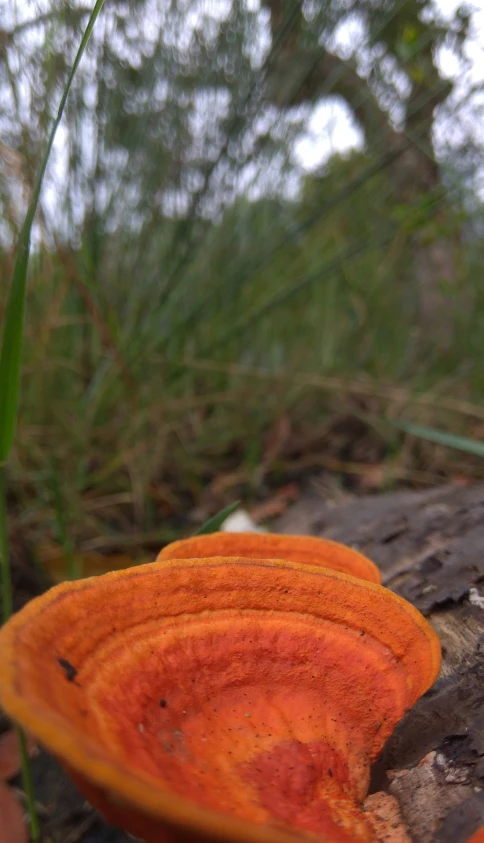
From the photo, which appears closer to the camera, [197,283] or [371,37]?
[371,37]

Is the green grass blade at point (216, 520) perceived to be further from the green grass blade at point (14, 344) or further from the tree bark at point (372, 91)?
the tree bark at point (372, 91)

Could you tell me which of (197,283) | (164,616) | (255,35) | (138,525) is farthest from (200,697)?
(255,35)

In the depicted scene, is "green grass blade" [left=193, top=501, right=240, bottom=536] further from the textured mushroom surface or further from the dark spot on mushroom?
the dark spot on mushroom

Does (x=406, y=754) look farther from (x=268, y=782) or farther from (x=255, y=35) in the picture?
(x=255, y=35)

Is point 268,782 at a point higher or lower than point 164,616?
lower

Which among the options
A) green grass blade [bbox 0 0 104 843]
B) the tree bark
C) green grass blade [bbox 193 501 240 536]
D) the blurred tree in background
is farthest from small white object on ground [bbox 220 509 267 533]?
the tree bark

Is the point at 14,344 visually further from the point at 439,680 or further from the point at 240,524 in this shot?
the point at 240,524

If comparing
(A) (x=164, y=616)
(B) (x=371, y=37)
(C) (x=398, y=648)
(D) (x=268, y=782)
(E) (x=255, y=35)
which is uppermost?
(E) (x=255, y=35)

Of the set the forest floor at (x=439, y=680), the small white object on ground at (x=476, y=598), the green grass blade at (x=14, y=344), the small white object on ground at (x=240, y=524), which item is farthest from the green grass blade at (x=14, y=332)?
the small white object on ground at (x=240, y=524)

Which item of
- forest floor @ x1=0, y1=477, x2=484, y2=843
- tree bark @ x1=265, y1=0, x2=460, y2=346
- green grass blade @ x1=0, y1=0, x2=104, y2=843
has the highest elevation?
tree bark @ x1=265, y1=0, x2=460, y2=346
